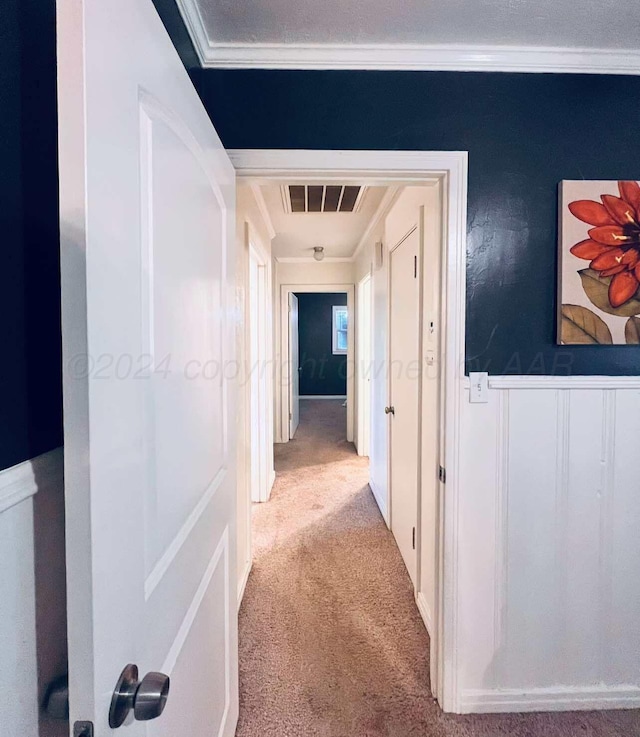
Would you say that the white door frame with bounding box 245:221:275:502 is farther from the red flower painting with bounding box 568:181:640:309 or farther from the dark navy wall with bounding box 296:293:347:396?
the dark navy wall with bounding box 296:293:347:396

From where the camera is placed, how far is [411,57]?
1.37m

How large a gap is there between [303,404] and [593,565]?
6.96 metres

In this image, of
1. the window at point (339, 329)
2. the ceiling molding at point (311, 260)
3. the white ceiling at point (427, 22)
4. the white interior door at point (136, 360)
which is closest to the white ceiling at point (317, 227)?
the ceiling molding at point (311, 260)

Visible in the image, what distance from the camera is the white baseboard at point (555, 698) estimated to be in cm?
149

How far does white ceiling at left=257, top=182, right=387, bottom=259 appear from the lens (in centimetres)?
282

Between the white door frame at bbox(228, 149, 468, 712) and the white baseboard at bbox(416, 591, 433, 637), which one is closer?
the white door frame at bbox(228, 149, 468, 712)

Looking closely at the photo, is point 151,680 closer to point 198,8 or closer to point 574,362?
point 574,362

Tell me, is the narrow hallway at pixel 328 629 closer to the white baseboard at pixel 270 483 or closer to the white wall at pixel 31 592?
the white baseboard at pixel 270 483

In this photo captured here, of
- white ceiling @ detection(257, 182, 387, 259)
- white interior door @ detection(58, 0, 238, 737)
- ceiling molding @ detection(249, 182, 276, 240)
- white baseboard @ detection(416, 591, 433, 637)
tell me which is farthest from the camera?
white ceiling @ detection(257, 182, 387, 259)

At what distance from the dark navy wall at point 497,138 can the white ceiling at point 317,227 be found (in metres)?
1.06

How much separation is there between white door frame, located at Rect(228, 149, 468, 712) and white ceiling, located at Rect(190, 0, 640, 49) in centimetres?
36

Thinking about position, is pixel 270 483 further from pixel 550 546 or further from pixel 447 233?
pixel 447 233

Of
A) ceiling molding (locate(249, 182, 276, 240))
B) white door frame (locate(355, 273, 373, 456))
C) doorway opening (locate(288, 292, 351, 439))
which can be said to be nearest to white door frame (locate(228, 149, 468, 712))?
ceiling molding (locate(249, 182, 276, 240))

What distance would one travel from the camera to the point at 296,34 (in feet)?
4.29
